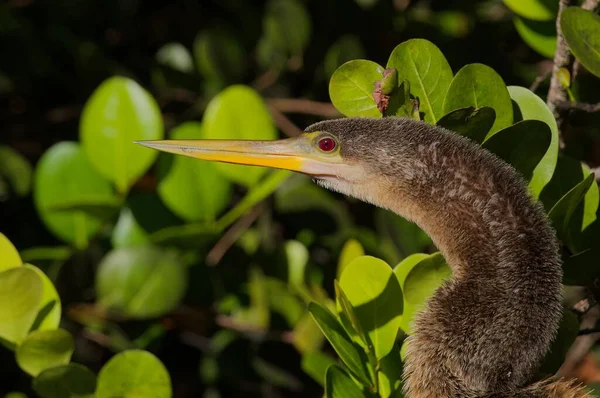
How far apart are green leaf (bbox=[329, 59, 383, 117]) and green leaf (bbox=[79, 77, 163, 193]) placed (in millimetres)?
506

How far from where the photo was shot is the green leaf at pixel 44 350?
144 centimetres

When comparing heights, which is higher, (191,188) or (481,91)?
(481,91)

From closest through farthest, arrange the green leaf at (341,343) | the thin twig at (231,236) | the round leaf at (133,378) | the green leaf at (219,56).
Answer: the green leaf at (341,343)
the round leaf at (133,378)
the thin twig at (231,236)
the green leaf at (219,56)

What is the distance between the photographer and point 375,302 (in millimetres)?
1405

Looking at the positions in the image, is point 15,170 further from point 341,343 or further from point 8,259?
point 341,343

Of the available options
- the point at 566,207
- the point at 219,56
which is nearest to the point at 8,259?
the point at 566,207

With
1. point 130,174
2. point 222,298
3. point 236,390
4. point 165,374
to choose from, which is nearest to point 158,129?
point 130,174

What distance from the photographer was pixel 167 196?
1.88 m

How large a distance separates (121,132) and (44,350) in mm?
554

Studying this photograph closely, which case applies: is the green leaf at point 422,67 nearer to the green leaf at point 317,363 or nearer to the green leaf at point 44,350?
the green leaf at point 317,363

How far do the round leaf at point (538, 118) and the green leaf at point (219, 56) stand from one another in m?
1.05

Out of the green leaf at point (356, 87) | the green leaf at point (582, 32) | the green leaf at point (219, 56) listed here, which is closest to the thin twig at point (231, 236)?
the green leaf at point (219, 56)

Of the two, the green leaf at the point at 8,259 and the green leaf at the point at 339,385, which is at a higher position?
the green leaf at the point at 8,259

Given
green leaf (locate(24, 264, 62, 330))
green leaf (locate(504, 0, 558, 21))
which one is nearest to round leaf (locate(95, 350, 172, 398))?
green leaf (locate(24, 264, 62, 330))
